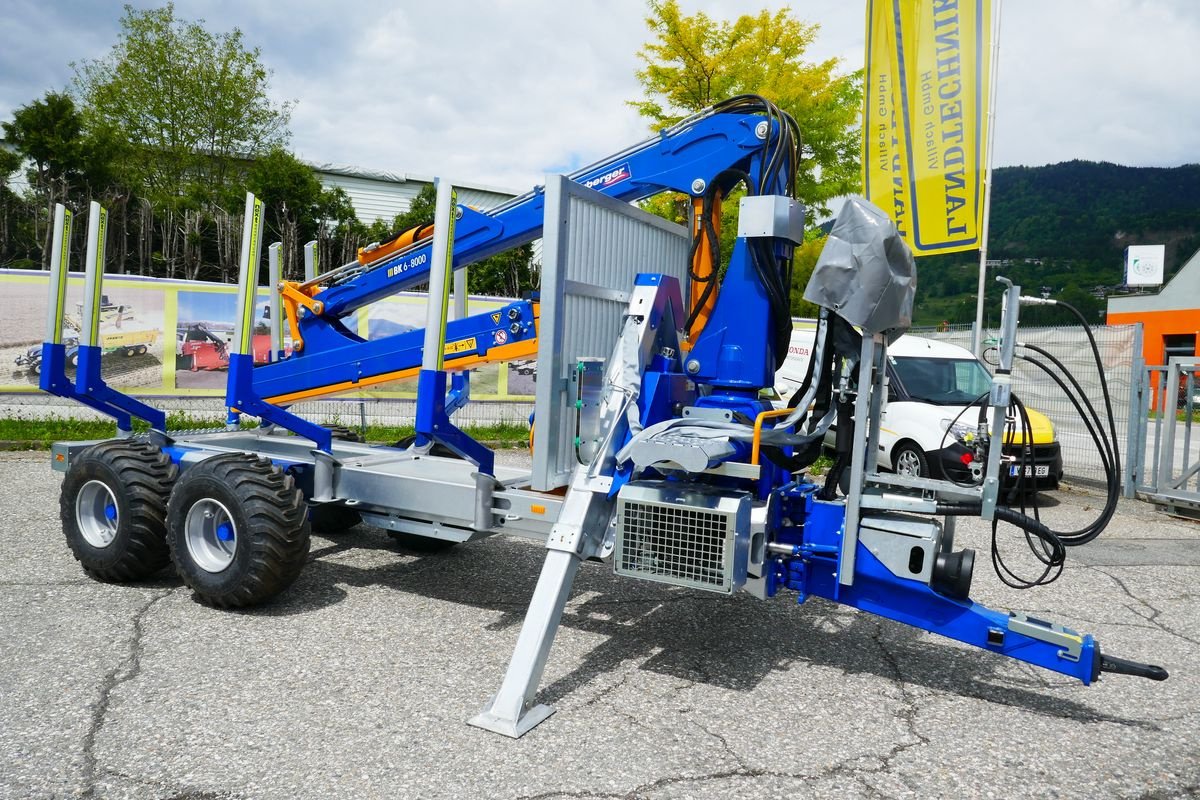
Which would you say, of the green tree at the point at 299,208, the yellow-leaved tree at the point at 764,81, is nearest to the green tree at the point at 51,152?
the green tree at the point at 299,208

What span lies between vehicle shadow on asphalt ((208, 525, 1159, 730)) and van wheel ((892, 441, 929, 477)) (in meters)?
5.13

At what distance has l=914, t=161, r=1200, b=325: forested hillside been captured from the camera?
236 ft

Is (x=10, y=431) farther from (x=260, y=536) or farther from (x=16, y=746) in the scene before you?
(x=16, y=746)

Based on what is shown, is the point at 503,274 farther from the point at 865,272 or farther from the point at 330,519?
the point at 865,272

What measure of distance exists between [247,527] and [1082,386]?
34.8 ft

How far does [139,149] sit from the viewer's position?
1048 inches

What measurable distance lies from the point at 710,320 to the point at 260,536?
115 inches

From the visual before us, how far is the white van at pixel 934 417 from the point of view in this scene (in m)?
10.3

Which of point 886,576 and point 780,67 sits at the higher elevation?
point 780,67

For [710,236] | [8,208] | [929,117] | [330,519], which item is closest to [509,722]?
[710,236]

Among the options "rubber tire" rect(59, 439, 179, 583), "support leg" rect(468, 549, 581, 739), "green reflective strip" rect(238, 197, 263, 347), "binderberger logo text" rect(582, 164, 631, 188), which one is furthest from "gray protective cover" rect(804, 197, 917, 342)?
"rubber tire" rect(59, 439, 179, 583)

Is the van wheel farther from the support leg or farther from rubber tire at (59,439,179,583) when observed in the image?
rubber tire at (59,439,179,583)

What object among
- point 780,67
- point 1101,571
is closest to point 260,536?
point 1101,571

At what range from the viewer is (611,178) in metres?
5.61
